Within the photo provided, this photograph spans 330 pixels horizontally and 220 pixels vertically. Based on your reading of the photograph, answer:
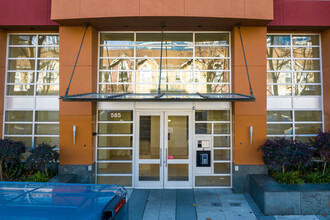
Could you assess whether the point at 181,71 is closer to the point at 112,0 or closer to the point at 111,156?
the point at 112,0

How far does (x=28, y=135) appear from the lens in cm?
870

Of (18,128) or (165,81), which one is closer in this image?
(165,81)

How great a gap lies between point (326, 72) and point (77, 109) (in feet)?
30.9

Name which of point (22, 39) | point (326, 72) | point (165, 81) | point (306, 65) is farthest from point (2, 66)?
point (326, 72)

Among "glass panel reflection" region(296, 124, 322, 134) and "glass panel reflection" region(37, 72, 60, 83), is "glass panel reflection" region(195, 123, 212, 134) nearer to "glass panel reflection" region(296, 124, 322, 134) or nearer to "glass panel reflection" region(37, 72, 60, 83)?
"glass panel reflection" region(296, 124, 322, 134)

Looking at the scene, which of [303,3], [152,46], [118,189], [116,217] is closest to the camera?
[116,217]

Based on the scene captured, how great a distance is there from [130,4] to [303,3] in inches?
244

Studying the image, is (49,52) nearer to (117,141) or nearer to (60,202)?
(117,141)

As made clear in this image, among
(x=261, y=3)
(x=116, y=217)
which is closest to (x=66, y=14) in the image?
(x=261, y=3)

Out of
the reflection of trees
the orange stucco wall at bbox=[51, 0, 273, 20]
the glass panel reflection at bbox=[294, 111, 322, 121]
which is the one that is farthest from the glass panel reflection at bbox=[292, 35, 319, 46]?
the glass panel reflection at bbox=[294, 111, 322, 121]

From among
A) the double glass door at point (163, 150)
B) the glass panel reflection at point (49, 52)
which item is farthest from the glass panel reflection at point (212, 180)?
the glass panel reflection at point (49, 52)

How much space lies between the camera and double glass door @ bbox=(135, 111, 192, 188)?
8.13m

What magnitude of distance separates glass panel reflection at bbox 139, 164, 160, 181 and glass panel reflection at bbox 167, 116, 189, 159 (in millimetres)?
756

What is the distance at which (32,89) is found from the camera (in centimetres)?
882
